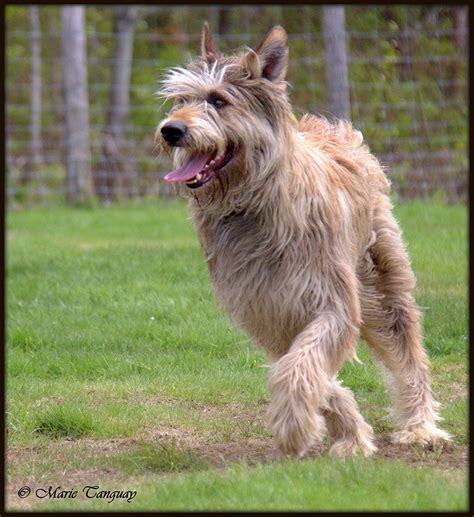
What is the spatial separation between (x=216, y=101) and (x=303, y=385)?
1416 millimetres

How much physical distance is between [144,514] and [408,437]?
1.86 metres

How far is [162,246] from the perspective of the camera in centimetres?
1105

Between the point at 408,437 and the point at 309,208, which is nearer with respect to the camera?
the point at 309,208

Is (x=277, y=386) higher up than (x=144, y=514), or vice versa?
(x=277, y=386)

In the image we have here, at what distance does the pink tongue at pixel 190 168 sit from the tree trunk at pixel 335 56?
8.14 metres

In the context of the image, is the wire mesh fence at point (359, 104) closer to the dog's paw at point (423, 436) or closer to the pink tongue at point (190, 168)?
the dog's paw at point (423, 436)

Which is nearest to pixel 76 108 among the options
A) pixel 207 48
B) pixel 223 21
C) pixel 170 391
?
pixel 223 21

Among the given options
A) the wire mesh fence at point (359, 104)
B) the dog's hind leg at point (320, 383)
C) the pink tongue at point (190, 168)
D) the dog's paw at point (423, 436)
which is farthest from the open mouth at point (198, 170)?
the wire mesh fence at point (359, 104)

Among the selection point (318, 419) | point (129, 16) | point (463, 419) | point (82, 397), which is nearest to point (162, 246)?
point (82, 397)

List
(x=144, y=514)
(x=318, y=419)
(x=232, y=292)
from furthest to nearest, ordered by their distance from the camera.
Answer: (x=232, y=292), (x=318, y=419), (x=144, y=514)

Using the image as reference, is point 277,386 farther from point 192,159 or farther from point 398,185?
point 398,185

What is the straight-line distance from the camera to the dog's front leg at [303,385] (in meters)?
5.15

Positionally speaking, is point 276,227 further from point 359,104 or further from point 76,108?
point 76,108

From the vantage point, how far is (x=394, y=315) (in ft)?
21.0
